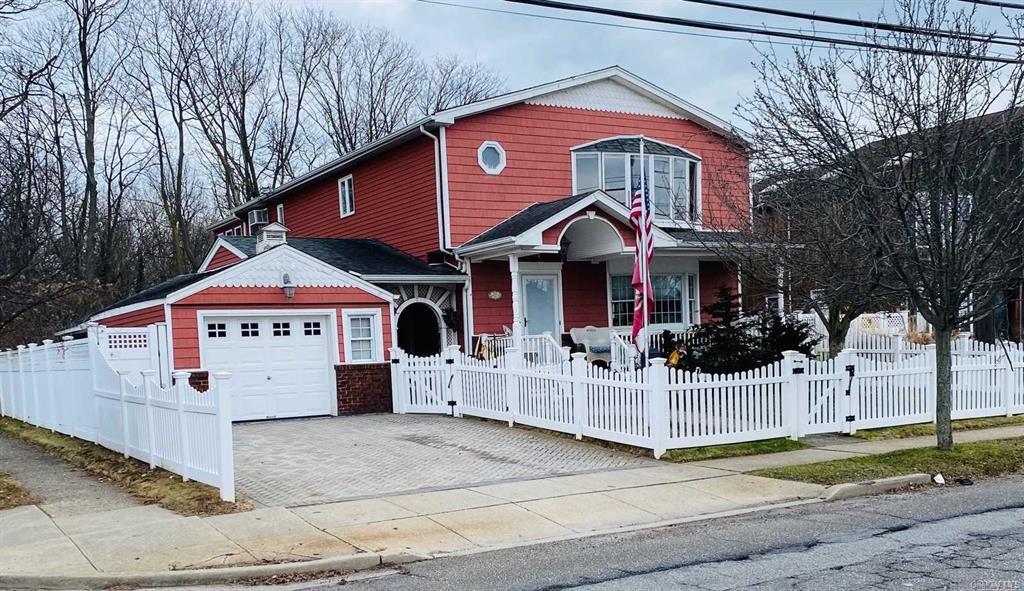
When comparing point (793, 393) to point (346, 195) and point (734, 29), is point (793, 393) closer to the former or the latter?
point (734, 29)

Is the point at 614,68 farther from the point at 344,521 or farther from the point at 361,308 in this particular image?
the point at 344,521

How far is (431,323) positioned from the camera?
23062 mm

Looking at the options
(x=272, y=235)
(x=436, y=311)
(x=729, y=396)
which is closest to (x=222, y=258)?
(x=272, y=235)

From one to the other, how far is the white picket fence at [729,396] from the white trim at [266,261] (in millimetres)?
2815

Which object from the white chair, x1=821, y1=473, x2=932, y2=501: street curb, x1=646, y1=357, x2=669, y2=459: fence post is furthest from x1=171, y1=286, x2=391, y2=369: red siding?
x1=821, y1=473, x2=932, y2=501: street curb

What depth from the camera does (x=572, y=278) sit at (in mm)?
21422

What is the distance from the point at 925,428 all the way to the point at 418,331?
13.2 m

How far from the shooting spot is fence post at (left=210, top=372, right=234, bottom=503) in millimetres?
9328

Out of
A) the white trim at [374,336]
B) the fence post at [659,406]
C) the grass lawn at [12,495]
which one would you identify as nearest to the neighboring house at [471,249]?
the white trim at [374,336]

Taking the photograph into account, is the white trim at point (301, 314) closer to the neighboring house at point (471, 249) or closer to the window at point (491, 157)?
the neighboring house at point (471, 249)

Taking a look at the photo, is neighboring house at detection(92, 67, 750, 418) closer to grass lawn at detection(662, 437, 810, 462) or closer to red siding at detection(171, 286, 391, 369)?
red siding at detection(171, 286, 391, 369)

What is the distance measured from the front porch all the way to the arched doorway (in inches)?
103

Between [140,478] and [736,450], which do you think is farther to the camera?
[736,450]

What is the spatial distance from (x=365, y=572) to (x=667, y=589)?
251cm
